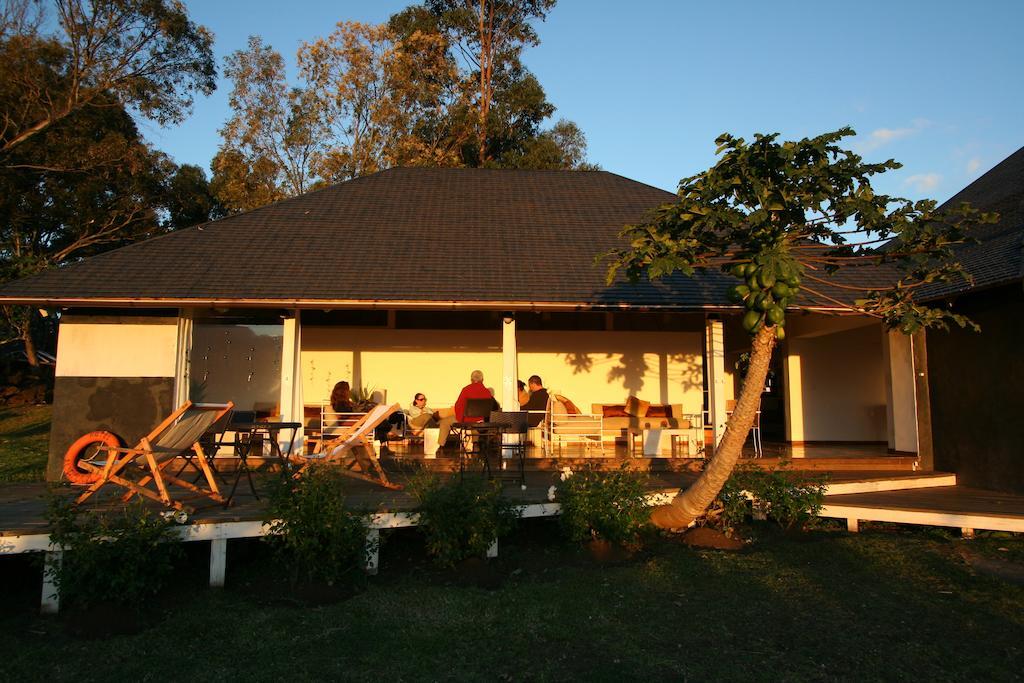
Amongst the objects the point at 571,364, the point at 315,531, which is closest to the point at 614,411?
the point at 571,364

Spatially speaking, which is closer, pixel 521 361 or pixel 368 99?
pixel 521 361

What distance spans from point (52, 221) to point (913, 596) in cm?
2160

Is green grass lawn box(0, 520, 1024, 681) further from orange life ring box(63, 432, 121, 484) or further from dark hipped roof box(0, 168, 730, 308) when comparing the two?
dark hipped roof box(0, 168, 730, 308)

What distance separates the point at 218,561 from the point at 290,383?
4.07 meters

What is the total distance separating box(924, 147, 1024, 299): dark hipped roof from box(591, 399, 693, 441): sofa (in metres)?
4.19

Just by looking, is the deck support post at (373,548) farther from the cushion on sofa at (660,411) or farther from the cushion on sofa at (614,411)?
the cushion on sofa at (660,411)

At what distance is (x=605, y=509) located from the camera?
6562 millimetres

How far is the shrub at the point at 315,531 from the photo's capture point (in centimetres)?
560

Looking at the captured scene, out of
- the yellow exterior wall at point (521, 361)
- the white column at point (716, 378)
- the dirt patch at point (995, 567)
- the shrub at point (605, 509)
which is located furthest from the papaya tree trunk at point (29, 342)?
the dirt patch at point (995, 567)

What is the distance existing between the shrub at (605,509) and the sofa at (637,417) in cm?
467

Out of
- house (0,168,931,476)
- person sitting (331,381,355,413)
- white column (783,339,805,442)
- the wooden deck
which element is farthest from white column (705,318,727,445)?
person sitting (331,381,355,413)

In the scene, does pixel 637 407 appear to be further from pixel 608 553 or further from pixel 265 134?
pixel 265 134

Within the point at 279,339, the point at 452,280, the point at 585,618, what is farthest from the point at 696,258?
the point at 279,339

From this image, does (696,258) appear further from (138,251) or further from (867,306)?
(138,251)
